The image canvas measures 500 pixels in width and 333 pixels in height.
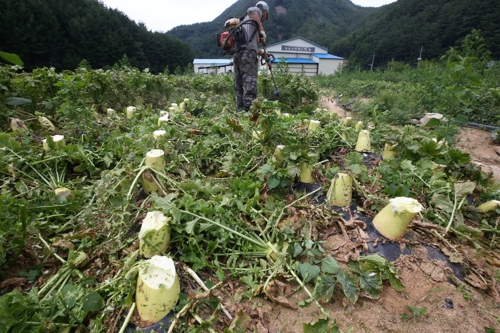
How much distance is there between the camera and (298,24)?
78.6 m

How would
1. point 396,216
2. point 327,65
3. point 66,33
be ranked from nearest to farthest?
point 396,216 → point 66,33 → point 327,65

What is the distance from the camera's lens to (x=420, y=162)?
2.14 metres

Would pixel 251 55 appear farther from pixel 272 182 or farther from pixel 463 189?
pixel 463 189

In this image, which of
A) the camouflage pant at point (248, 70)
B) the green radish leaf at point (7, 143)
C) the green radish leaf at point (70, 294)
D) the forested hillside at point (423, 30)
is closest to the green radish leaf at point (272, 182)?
the green radish leaf at point (70, 294)

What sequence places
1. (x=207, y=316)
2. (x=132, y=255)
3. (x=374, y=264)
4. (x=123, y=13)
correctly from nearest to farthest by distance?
(x=207, y=316) → (x=132, y=255) → (x=374, y=264) → (x=123, y=13)

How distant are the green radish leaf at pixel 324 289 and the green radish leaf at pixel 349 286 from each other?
0.04 meters

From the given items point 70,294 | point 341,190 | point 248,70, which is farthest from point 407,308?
point 248,70

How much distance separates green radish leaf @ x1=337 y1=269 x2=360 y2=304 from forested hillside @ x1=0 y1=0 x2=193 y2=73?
25915mm

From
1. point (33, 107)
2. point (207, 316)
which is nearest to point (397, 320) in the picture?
point (207, 316)

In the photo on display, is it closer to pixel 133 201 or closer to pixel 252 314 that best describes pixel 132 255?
pixel 133 201

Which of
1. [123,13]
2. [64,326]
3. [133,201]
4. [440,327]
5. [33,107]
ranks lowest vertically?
[440,327]

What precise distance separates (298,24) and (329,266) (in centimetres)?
9151

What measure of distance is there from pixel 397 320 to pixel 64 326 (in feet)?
5.15

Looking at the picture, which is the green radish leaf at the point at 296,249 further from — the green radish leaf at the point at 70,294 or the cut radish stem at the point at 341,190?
the green radish leaf at the point at 70,294
